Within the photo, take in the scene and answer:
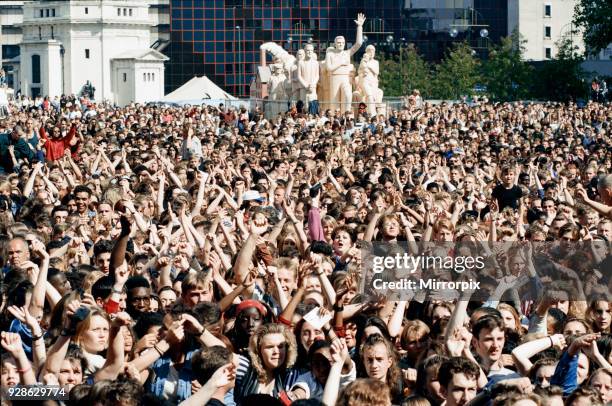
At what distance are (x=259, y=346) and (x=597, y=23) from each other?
7802 cm

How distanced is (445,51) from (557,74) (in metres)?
44.4

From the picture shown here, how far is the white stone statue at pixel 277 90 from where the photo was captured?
5375cm

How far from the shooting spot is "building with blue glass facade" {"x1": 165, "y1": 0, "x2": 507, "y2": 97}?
5012 inches

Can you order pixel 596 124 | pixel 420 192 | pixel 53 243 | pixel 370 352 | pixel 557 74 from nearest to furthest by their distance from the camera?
pixel 370 352
pixel 53 243
pixel 420 192
pixel 596 124
pixel 557 74

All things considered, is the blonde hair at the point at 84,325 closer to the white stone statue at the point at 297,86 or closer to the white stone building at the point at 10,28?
the white stone statue at the point at 297,86

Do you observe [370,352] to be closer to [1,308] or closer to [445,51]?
[1,308]

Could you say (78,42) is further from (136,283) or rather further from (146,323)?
(146,323)

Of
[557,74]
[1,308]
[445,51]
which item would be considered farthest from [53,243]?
[445,51]

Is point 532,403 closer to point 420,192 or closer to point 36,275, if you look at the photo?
point 36,275

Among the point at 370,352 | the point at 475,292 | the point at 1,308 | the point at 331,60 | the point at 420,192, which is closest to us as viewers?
the point at 370,352

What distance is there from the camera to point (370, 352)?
9938mm

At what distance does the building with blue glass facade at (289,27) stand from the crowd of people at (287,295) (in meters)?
104

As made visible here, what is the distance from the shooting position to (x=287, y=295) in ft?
40.2

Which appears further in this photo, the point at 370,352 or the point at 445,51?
the point at 445,51
